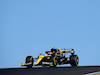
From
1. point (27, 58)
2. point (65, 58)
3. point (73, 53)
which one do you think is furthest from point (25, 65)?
point (73, 53)

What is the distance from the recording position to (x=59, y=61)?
2266 centimetres

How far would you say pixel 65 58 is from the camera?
24156mm

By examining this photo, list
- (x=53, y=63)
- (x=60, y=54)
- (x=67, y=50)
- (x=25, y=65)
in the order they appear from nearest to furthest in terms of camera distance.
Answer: (x=53, y=63), (x=25, y=65), (x=60, y=54), (x=67, y=50)

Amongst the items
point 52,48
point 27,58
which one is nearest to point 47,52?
point 52,48

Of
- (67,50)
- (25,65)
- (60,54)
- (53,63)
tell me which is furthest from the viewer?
(67,50)

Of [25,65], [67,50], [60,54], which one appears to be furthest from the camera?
[67,50]

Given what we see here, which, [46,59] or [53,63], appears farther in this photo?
[46,59]

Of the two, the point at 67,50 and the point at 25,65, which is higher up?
the point at 67,50

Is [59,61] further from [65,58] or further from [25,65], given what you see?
[25,65]

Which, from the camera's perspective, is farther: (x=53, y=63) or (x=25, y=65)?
(x=25, y=65)

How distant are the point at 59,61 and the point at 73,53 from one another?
3.26m

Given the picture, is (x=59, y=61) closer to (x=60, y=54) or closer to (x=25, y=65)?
(x=60, y=54)

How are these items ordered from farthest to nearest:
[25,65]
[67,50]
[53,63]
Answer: [67,50] < [25,65] < [53,63]

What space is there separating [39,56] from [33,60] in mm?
757
